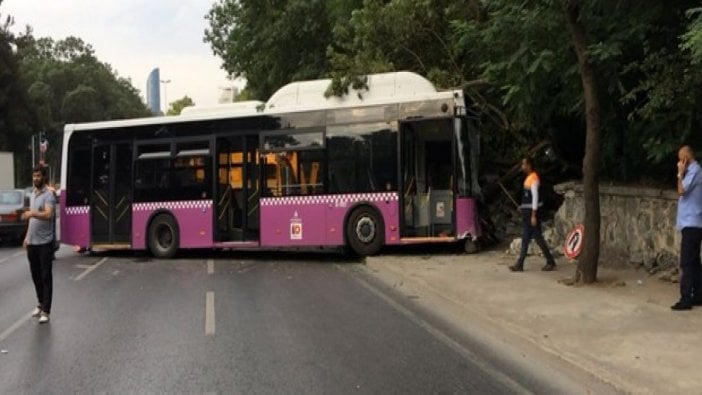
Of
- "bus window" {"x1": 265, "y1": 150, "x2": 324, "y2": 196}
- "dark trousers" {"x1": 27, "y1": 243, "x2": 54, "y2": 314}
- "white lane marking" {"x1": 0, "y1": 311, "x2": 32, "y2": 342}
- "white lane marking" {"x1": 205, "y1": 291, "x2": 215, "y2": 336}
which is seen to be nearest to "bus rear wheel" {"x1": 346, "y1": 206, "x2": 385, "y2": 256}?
"bus window" {"x1": 265, "y1": 150, "x2": 324, "y2": 196}

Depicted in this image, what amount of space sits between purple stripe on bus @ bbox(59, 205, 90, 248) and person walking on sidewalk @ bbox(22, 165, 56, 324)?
29.4 ft

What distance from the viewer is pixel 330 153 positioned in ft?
53.7

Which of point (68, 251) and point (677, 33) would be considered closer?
point (677, 33)

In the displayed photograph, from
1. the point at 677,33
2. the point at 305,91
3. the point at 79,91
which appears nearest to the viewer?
the point at 677,33

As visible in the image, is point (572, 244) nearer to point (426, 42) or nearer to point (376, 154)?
point (376, 154)

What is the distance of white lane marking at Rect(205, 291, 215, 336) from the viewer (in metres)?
9.24

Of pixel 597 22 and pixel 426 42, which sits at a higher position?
pixel 426 42

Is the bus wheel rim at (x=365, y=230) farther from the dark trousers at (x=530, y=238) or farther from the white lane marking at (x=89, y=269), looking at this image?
the white lane marking at (x=89, y=269)

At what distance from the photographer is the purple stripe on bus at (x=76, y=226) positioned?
19.0 meters

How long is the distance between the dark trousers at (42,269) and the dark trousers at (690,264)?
318 inches

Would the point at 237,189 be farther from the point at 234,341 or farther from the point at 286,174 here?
the point at 234,341

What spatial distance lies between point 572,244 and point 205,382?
26.3 feet

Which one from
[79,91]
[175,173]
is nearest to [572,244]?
[175,173]

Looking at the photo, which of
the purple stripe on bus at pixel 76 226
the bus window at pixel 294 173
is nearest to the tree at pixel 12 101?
the purple stripe on bus at pixel 76 226
